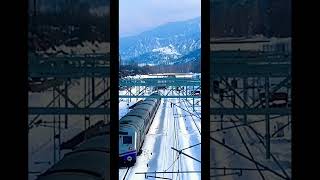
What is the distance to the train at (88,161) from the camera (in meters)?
1.45

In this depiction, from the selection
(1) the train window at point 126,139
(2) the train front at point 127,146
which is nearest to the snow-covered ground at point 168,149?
(2) the train front at point 127,146

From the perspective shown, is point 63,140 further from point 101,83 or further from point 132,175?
point 132,175

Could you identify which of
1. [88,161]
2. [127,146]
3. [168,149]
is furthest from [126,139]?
[88,161]

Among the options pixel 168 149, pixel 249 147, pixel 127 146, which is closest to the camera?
pixel 249 147

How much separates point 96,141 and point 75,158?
0.37ft

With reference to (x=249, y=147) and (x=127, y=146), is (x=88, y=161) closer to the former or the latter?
(x=249, y=147)

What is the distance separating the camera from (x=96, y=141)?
153 centimetres

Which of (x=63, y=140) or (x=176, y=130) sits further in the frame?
Result: (x=176, y=130)

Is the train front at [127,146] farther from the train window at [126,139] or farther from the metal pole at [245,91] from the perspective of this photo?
the metal pole at [245,91]

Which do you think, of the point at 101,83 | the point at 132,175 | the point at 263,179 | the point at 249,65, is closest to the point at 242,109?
the point at 249,65

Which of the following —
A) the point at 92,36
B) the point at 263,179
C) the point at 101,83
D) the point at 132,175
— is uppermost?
the point at 92,36

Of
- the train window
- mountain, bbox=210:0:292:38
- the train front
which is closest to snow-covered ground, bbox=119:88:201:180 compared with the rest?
the train front

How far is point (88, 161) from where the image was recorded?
5.08 feet

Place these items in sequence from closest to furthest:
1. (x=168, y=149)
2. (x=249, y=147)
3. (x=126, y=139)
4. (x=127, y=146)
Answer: (x=249, y=147) < (x=126, y=139) < (x=127, y=146) < (x=168, y=149)
